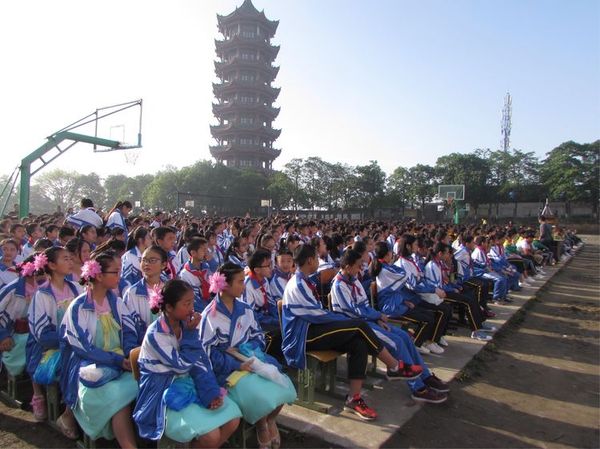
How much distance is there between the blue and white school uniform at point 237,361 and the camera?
3119mm

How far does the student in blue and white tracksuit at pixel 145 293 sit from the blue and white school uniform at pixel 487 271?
22.9 feet

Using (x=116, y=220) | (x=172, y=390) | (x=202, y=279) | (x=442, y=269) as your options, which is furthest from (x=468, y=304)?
(x=116, y=220)

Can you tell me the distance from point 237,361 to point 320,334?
966mm

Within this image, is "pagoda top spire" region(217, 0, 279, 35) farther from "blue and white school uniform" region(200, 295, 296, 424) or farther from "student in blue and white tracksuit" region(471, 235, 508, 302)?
"blue and white school uniform" region(200, 295, 296, 424)

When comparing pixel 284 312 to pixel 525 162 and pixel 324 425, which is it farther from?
pixel 525 162

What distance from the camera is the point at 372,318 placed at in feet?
14.9

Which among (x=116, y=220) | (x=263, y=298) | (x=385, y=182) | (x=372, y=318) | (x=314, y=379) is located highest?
(x=385, y=182)

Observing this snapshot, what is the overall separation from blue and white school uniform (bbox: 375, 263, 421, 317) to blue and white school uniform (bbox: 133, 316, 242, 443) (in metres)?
3.01

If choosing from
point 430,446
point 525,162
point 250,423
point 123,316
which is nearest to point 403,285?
point 430,446

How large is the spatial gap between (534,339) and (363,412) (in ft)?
14.1

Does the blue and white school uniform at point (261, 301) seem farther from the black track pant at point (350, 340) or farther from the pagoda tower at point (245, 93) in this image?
the pagoda tower at point (245, 93)

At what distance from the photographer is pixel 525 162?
4466 centimetres

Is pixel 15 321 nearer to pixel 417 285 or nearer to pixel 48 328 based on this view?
pixel 48 328

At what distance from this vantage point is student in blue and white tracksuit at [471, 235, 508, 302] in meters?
8.91
